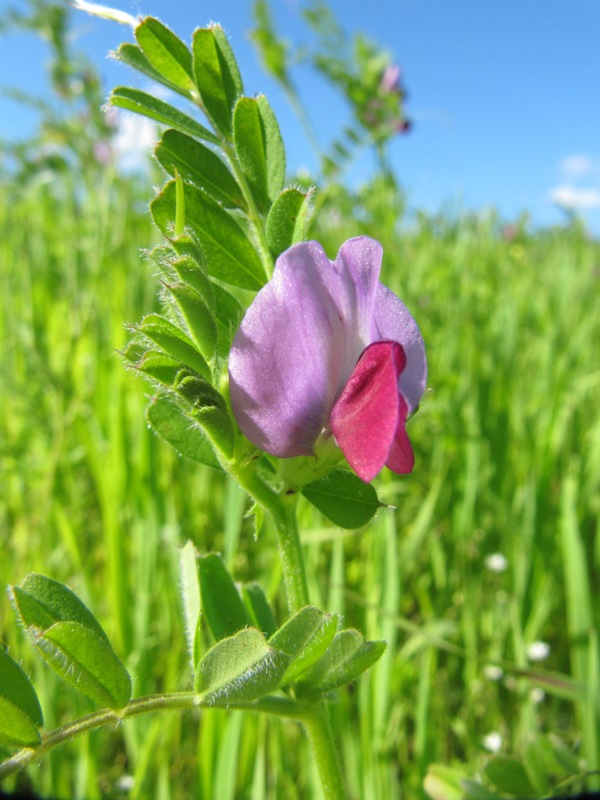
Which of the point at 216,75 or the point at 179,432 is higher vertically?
the point at 216,75

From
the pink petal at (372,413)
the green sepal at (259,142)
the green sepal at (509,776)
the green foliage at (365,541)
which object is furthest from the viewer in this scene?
the green foliage at (365,541)

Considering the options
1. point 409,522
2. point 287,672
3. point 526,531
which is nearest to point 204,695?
point 287,672

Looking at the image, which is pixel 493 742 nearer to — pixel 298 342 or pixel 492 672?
pixel 492 672

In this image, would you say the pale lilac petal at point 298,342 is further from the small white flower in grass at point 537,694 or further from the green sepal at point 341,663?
the small white flower in grass at point 537,694

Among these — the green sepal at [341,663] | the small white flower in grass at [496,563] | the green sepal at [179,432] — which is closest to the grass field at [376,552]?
the small white flower in grass at [496,563]

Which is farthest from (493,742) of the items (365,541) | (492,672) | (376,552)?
(365,541)

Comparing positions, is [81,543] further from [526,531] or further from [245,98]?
[245,98]
